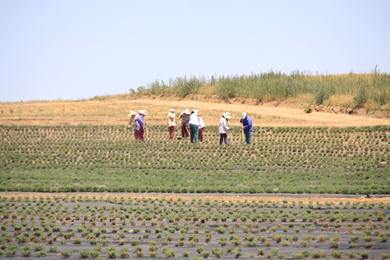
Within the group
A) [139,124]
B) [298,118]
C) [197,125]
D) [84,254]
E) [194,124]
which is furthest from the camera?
[298,118]

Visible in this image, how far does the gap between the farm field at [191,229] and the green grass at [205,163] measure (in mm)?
1783

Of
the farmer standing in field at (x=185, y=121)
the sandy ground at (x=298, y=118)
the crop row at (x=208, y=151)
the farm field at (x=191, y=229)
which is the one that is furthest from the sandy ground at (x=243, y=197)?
the sandy ground at (x=298, y=118)

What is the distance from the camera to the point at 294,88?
38.1 metres

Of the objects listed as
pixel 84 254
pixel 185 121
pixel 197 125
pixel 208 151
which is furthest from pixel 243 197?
pixel 185 121

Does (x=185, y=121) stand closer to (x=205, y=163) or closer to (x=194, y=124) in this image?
(x=194, y=124)

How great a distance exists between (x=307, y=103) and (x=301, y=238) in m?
28.0

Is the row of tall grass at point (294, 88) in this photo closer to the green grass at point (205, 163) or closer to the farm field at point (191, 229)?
the green grass at point (205, 163)

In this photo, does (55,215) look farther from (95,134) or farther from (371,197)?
(95,134)

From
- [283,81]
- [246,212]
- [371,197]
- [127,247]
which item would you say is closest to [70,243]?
[127,247]

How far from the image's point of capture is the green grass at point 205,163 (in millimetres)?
14141

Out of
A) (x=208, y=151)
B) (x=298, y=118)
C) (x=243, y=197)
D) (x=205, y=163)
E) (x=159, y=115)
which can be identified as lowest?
(x=243, y=197)

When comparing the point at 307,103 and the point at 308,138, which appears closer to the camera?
the point at 308,138

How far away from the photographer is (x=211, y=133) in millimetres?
25547

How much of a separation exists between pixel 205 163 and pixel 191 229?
791 cm
